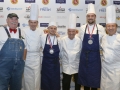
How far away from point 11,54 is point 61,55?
86 centimetres


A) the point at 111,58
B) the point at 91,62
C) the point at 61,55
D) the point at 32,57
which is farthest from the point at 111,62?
the point at 32,57

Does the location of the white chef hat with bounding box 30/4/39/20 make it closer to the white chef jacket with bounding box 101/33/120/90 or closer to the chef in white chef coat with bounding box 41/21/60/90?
the chef in white chef coat with bounding box 41/21/60/90

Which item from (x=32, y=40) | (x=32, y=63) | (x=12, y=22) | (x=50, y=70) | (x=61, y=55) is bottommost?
(x=50, y=70)

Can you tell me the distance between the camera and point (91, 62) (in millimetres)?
2498

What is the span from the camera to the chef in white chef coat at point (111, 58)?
2.31 meters

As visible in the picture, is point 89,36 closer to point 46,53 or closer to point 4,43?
point 46,53

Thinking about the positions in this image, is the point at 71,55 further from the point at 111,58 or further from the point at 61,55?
Result: the point at 111,58

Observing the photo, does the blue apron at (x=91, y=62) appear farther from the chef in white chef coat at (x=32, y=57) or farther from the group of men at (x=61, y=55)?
the chef in white chef coat at (x=32, y=57)

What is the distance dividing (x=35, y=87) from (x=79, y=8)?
1.55m

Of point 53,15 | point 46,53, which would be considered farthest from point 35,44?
point 53,15

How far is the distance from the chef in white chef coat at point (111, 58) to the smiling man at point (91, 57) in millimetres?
134

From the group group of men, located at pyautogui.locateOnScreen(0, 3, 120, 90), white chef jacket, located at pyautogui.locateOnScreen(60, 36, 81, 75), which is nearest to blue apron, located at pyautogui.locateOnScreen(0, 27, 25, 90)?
group of men, located at pyautogui.locateOnScreen(0, 3, 120, 90)

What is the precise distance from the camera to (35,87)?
8.76 ft

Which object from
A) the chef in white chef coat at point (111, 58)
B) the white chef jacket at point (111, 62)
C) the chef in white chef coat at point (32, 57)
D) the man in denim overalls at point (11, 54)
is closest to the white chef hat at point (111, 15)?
the chef in white chef coat at point (111, 58)
